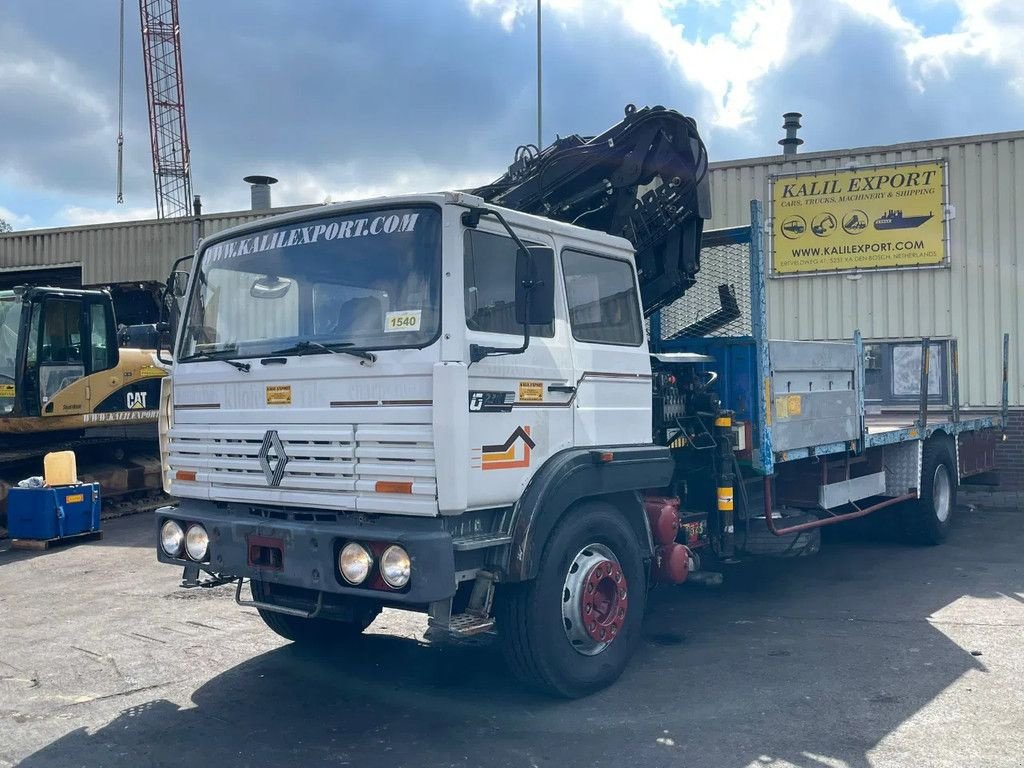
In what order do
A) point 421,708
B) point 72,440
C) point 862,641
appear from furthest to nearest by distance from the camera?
point 72,440
point 862,641
point 421,708

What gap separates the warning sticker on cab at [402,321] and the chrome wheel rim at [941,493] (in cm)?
704

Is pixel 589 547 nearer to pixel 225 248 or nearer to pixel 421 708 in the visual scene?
pixel 421 708

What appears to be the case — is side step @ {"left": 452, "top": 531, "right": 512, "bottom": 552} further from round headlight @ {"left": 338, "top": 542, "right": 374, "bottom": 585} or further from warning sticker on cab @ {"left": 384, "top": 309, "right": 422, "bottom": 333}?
warning sticker on cab @ {"left": 384, "top": 309, "right": 422, "bottom": 333}

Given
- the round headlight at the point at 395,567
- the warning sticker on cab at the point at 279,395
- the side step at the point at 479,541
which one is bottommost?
the round headlight at the point at 395,567

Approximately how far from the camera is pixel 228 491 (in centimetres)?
537

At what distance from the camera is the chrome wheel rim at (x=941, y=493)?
32.5 feet

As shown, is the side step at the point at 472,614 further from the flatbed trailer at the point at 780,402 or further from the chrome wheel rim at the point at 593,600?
the flatbed trailer at the point at 780,402

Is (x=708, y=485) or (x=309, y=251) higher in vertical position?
(x=309, y=251)

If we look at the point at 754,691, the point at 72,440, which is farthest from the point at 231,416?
the point at 72,440

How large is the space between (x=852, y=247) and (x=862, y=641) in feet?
31.4

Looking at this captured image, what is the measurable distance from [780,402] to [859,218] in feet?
28.7

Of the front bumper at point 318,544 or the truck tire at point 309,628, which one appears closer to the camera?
the front bumper at point 318,544

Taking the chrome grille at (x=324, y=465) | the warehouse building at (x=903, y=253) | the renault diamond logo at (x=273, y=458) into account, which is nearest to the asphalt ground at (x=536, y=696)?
the chrome grille at (x=324, y=465)

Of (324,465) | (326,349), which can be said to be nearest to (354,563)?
(324,465)
